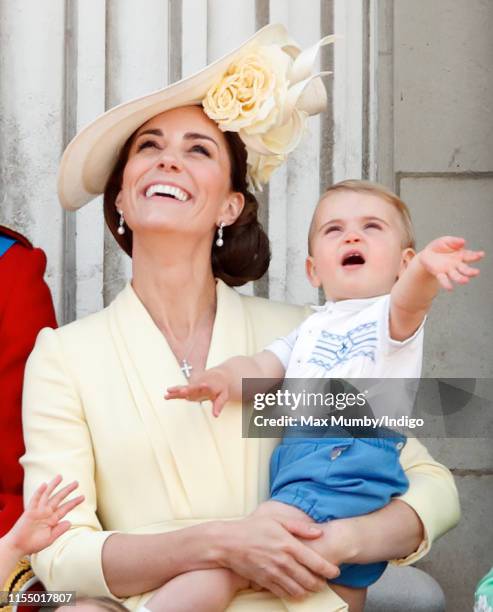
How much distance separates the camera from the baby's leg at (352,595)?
3.49 m

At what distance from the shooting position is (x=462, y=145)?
4.74 meters

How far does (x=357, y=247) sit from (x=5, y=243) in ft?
2.92

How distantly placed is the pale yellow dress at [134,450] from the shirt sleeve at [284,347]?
0.12 metres

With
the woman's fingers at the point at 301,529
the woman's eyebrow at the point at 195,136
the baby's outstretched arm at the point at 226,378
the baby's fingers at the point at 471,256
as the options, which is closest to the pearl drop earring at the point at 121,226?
the woman's eyebrow at the point at 195,136

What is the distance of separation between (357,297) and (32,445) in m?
0.77

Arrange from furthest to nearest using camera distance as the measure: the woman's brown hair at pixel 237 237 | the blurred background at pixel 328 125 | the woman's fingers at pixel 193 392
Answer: the blurred background at pixel 328 125
the woman's brown hair at pixel 237 237
the woman's fingers at pixel 193 392

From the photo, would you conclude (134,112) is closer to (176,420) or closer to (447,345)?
(176,420)

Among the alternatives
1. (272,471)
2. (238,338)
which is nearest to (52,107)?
(238,338)

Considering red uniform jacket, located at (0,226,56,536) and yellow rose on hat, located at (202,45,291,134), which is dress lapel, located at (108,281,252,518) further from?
yellow rose on hat, located at (202,45,291,134)

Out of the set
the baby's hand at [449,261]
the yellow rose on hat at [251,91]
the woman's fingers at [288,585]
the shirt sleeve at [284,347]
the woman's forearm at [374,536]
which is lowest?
the woman's fingers at [288,585]

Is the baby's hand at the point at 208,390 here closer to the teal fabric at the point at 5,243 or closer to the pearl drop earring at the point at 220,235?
the pearl drop earring at the point at 220,235

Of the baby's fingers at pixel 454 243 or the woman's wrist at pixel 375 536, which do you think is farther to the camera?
the woman's wrist at pixel 375 536

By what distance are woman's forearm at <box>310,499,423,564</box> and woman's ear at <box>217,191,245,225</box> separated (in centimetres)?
82

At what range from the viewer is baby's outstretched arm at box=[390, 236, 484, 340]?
3.15 meters
